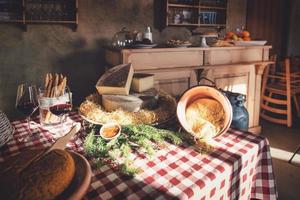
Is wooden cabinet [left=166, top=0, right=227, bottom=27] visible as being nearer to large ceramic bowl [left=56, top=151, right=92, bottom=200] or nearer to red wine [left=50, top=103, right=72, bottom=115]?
red wine [left=50, top=103, right=72, bottom=115]

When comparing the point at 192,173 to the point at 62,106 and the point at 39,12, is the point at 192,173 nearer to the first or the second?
the point at 62,106

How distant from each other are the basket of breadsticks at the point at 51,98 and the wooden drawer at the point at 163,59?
1140 mm

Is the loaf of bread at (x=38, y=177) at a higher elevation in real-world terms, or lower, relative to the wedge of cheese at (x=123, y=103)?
lower

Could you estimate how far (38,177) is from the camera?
0.76m

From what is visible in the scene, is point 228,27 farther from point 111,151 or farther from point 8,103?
point 111,151

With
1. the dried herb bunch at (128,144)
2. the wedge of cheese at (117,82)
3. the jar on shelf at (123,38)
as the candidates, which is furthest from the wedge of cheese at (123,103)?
the jar on shelf at (123,38)

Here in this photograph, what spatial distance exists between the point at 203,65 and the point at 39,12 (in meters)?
1.95

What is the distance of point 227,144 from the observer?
1.28 m

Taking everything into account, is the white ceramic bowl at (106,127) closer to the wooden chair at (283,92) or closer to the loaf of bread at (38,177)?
the loaf of bread at (38,177)

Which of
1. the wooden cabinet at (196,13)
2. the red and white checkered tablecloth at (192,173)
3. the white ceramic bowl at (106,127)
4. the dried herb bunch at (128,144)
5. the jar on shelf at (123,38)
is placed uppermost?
the wooden cabinet at (196,13)

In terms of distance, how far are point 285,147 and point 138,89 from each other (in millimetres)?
2410

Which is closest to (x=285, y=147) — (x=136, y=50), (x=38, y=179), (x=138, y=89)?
(x=136, y=50)

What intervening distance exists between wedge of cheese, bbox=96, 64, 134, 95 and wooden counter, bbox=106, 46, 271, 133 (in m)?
0.87

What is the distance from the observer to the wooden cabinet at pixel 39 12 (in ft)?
9.31
